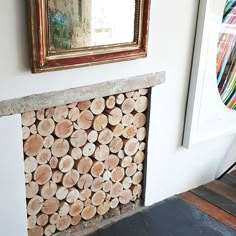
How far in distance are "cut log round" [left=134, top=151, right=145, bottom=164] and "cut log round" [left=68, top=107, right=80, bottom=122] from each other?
0.50 m

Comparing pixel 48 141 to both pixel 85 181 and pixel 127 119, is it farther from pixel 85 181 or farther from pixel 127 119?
pixel 127 119

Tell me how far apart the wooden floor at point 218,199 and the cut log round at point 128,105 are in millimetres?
758

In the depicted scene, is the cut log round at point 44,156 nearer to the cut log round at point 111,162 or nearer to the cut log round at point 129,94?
the cut log round at point 111,162

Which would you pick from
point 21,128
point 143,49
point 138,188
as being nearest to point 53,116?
point 21,128

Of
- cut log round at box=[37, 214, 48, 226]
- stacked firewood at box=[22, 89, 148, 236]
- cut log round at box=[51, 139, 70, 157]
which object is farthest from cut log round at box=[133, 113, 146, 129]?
cut log round at box=[37, 214, 48, 226]

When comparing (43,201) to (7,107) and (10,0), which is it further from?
(10,0)

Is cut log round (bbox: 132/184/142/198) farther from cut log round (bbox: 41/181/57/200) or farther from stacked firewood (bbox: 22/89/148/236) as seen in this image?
cut log round (bbox: 41/181/57/200)

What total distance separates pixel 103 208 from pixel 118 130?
45 cm

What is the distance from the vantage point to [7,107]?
1.54 meters

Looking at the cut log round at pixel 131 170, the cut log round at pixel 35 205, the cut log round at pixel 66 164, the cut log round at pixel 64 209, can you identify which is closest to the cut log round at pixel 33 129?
the cut log round at pixel 66 164

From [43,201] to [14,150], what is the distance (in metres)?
0.34

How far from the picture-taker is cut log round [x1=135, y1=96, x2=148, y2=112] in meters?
2.02

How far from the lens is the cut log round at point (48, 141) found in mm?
1723

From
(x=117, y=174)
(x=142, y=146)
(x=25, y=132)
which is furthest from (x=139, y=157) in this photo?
(x=25, y=132)
